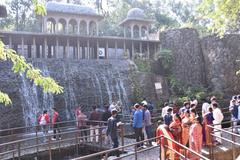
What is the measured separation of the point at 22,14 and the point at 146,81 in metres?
26.2

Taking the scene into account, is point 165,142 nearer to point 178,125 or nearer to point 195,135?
point 178,125

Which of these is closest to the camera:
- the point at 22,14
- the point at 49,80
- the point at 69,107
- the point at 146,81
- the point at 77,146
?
the point at 49,80

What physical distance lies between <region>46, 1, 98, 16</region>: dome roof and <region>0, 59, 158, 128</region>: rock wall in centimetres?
797

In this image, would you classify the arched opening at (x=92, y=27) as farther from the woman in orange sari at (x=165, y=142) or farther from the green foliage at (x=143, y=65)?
the woman in orange sari at (x=165, y=142)

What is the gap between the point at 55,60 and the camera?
2311 cm

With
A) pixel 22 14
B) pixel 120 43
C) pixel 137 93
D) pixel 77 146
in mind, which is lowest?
pixel 77 146

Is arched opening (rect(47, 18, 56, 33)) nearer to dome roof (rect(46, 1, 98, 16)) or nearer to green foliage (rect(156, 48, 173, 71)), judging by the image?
dome roof (rect(46, 1, 98, 16))

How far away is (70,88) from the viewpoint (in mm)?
21703

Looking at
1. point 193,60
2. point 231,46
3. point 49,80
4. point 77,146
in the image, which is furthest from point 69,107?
point 49,80

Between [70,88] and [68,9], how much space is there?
11365 millimetres

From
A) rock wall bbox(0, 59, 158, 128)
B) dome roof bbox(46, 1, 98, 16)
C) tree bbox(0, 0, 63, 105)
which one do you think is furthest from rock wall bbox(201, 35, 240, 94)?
tree bbox(0, 0, 63, 105)

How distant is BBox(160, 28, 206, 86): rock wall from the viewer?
2786cm

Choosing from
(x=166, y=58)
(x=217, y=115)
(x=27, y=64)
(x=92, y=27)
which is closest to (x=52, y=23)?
(x=92, y=27)

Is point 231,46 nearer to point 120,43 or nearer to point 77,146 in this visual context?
point 120,43
